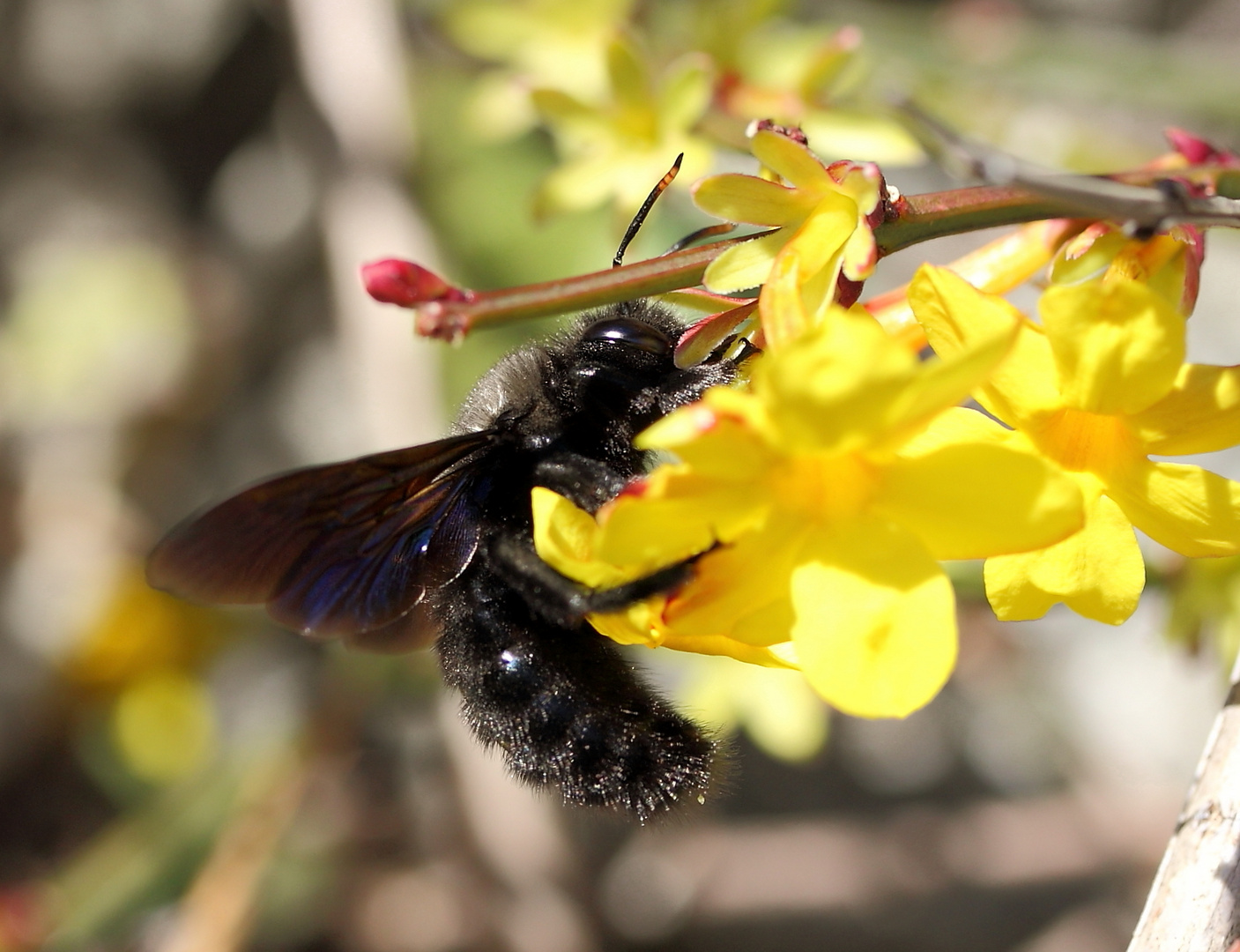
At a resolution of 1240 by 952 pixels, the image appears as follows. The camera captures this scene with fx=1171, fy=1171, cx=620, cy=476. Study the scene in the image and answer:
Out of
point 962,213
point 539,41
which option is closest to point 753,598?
point 962,213

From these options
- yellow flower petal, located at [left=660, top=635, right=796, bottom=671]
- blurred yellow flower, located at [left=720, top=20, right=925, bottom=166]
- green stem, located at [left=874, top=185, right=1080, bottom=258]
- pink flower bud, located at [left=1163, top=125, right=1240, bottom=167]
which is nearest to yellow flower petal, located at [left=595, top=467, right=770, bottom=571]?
yellow flower petal, located at [left=660, top=635, right=796, bottom=671]

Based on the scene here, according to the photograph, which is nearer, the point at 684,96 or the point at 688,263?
the point at 688,263

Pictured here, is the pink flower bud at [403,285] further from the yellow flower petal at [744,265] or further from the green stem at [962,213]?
the green stem at [962,213]

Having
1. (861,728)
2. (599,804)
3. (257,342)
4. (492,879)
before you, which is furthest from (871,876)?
(257,342)

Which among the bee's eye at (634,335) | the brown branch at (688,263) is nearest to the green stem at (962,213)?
the brown branch at (688,263)

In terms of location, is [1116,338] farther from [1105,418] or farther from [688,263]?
[688,263]

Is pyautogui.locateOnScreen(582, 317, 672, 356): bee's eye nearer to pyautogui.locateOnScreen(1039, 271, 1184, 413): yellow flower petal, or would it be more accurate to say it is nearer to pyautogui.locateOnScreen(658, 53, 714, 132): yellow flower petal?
pyautogui.locateOnScreen(1039, 271, 1184, 413): yellow flower petal
